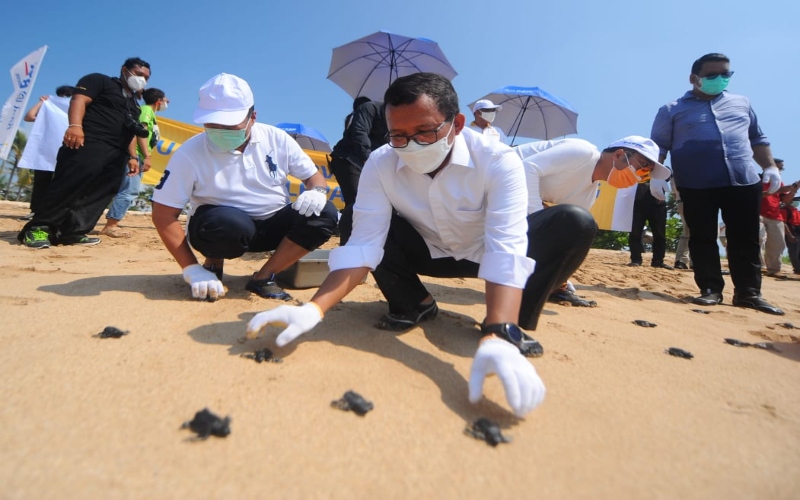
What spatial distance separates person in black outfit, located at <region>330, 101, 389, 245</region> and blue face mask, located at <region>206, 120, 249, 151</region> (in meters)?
1.09

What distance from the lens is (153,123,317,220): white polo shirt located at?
199 centimetres

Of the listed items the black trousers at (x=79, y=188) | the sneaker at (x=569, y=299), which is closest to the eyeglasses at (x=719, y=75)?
the sneaker at (x=569, y=299)

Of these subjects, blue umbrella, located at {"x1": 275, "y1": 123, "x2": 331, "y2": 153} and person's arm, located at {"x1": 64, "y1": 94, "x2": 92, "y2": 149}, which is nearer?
person's arm, located at {"x1": 64, "y1": 94, "x2": 92, "y2": 149}

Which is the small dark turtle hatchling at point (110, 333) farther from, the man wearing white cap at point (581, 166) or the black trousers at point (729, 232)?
the black trousers at point (729, 232)

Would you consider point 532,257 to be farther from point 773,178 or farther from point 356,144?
point 773,178

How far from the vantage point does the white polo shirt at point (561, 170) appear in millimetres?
2334

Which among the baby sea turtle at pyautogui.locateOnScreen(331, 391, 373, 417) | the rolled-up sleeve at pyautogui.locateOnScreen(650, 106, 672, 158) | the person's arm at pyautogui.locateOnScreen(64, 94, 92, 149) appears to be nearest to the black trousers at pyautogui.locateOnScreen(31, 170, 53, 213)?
the person's arm at pyautogui.locateOnScreen(64, 94, 92, 149)

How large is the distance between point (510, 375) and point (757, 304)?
109 inches

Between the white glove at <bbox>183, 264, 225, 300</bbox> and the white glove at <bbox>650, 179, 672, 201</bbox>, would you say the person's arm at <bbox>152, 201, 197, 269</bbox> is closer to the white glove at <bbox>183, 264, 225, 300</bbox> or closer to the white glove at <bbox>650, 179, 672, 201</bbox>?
the white glove at <bbox>183, 264, 225, 300</bbox>

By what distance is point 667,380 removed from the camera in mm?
1396

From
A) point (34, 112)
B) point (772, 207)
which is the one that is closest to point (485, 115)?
point (772, 207)

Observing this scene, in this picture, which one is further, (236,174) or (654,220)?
(654,220)

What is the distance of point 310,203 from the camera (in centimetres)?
210

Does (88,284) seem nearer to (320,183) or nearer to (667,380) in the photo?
(320,183)
